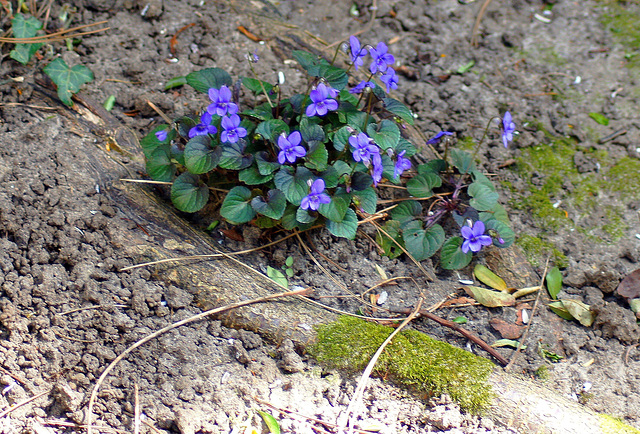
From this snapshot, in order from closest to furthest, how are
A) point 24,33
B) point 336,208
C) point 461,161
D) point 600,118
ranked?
point 336,208 < point 461,161 < point 24,33 < point 600,118

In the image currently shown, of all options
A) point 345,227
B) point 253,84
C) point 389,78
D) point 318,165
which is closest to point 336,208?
point 345,227

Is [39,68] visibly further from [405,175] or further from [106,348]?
[405,175]

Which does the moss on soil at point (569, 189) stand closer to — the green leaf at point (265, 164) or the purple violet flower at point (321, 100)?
the purple violet flower at point (321, 100)

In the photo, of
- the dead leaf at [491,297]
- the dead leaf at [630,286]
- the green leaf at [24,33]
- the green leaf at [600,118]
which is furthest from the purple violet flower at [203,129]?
the green leaf at [600,118]

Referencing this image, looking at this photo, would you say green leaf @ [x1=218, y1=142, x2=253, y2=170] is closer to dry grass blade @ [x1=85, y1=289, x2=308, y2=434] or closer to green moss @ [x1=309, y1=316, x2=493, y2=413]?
dry grass blade @ [x1=85, y1=289, x2=308, y2=434]

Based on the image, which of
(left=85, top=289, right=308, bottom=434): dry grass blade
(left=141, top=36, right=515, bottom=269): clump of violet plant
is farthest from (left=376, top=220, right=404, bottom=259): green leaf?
(left=85, top=289, right=308, bottom=434): dry grass blade

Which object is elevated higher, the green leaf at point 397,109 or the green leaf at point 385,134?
the green leaf at point 397,109

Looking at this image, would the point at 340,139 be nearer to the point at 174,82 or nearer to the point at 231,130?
the point at 231,130
